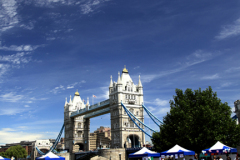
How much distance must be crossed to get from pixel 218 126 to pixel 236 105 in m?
10.6

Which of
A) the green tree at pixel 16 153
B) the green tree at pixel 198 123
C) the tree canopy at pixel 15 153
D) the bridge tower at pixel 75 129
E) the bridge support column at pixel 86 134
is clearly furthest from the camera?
the green tree at pixel 16 153

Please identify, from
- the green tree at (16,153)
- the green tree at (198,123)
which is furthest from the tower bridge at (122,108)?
the green tree at (16,153)

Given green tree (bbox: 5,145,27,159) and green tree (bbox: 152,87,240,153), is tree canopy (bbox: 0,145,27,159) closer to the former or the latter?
green tree (bbox: 5,145,27,159)

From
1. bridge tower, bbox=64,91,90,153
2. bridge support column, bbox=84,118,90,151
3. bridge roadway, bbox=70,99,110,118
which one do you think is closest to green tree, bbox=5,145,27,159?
bridge tower, bbox=64,91,90,153

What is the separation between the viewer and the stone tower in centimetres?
6894

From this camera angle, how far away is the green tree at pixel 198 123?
133 ft

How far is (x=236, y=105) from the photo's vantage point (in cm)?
4888

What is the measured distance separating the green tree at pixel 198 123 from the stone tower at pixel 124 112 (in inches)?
890

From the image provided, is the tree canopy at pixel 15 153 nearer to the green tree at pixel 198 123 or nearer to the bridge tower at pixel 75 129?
the bridge tower at pixel 75 129

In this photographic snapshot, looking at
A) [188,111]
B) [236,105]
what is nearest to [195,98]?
[188,111]

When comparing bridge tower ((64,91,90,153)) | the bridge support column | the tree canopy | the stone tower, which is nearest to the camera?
the stone tower

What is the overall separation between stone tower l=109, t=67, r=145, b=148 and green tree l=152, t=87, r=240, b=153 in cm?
2259

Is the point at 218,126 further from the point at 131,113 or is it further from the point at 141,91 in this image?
the point at 141,91

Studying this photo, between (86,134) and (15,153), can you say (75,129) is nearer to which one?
(86,134)
